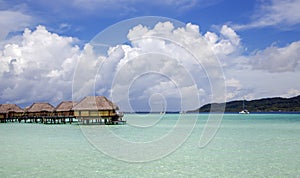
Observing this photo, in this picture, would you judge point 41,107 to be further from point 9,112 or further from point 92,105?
point 92,105

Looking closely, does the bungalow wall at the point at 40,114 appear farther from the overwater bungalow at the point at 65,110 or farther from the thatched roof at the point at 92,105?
the thatched roof at the point at 92,105

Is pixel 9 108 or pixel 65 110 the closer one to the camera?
pixel 65 110

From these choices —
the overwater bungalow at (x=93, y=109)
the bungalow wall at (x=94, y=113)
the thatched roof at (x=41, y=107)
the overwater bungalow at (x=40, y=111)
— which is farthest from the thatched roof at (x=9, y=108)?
the bungalow wall at (x=94, y=113)

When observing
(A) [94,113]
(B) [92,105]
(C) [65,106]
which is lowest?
(A) [94,113]

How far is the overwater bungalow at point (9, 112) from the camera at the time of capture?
168 feet

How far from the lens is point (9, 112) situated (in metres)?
51.7

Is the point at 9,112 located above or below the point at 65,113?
above

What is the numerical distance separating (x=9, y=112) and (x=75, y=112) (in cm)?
1894

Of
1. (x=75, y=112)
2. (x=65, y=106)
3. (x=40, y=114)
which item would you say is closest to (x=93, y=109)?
(x=75, y=112)

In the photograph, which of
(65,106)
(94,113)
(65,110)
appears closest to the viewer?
(94,113)

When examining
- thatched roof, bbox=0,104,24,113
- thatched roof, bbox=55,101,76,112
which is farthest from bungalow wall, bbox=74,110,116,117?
thatched roof, bbox=0,104,24,113

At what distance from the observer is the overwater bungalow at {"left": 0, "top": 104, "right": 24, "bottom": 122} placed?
51344 mm

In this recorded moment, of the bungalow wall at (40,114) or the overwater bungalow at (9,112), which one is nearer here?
the bungalow wall at (40,114)

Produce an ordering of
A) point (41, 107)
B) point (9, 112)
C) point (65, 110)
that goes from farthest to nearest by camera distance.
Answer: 1. point (9, 112)
2. point (41, 107)
3. point (65, 110)
